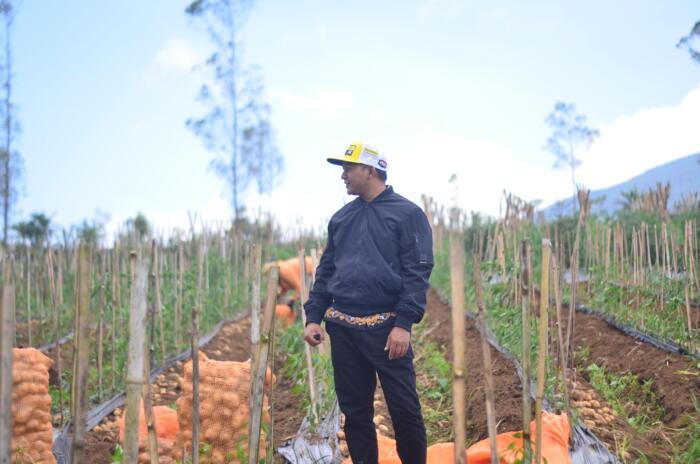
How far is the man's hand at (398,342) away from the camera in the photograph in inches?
109

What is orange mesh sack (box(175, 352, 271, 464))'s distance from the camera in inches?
124

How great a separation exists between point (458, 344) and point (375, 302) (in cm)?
87

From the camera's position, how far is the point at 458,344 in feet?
6.75

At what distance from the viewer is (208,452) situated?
10.3 feet

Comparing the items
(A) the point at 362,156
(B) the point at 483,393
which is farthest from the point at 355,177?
(B) the point at 483,393

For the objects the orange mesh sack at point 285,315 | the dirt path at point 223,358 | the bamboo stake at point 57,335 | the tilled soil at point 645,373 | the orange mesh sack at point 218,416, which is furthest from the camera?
the orange mesh sack at point 285,315

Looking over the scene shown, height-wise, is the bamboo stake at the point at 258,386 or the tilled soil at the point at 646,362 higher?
the bamboo stake at the point at 258,386

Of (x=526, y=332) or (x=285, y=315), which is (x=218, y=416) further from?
(x=285, y=315)

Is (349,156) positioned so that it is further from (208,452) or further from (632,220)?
(632,220)

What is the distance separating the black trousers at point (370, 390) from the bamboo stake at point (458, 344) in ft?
2.56

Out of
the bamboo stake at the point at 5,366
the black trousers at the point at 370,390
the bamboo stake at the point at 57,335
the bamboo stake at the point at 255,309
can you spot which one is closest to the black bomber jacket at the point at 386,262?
the black trousers at the point at 370,390

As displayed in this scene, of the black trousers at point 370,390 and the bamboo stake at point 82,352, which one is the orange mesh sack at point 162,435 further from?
the bamboo stake at point 82,352

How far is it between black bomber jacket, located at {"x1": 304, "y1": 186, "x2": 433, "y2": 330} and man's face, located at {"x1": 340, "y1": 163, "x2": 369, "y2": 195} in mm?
94

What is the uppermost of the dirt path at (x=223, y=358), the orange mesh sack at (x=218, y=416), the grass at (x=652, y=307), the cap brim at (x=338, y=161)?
the cap brim at (x=338, y=161)
